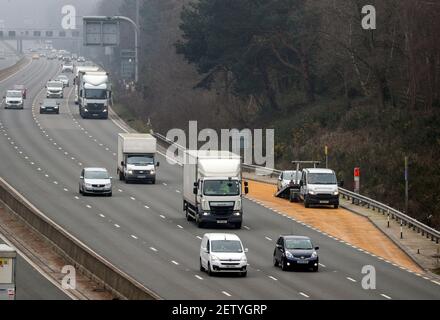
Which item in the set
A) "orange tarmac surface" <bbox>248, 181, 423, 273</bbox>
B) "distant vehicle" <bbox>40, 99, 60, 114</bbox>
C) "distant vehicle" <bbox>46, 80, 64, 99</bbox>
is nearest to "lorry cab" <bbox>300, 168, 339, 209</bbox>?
"orange tarmac surface" <bbox>248, 181, 423, 273</bbox>

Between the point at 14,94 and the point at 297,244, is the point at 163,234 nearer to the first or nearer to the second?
the point at 297,244

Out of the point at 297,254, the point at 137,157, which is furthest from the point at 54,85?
the point at 297,254

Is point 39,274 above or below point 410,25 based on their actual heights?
below

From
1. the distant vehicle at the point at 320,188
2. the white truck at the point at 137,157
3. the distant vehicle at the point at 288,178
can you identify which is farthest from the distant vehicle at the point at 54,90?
the distant vehicle at the point at 320,188

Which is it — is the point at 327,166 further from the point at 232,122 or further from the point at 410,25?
the point at 232,122

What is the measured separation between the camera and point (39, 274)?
55250mm

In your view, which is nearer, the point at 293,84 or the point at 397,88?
the point at 397,88

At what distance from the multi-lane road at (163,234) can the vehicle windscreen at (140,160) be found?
4.64ft

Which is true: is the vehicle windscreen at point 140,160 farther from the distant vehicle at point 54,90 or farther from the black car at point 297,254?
the distant vehicle at point 54,90

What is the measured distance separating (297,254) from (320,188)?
63.6 feet

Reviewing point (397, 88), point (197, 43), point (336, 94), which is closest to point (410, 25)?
point (397, 88)

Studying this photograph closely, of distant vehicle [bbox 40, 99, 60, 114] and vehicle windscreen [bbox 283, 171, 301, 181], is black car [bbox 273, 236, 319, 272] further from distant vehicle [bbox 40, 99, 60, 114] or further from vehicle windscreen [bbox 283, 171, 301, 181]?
distant vehicle [bbox 40, 99, 60, 114]

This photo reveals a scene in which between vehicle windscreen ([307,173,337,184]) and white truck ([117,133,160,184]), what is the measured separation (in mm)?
11024
